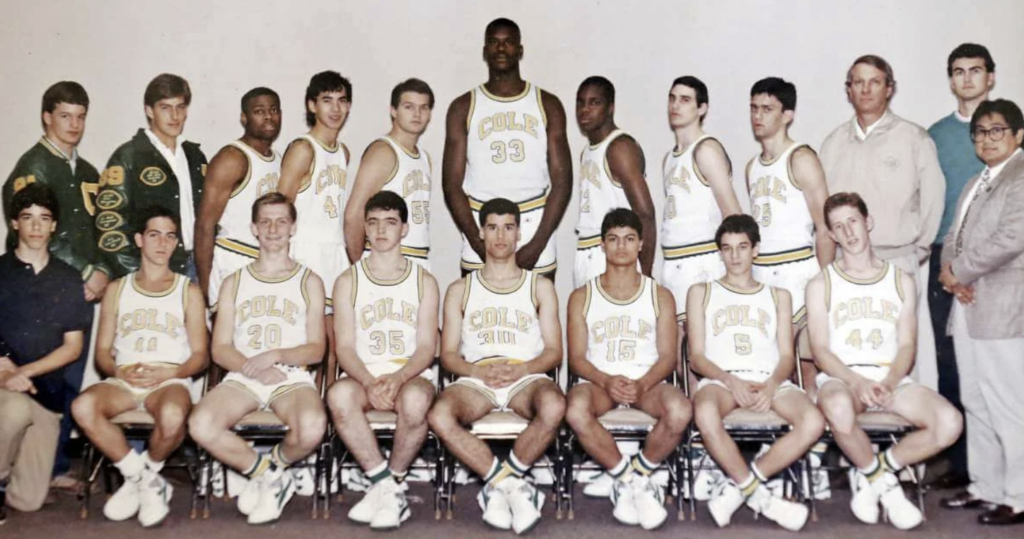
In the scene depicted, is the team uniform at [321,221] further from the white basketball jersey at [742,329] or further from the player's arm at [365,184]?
the white basketball jersey at [742,329]

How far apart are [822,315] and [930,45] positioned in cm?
234

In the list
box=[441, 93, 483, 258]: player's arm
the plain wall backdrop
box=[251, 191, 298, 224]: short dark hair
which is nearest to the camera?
box=[251, 191, 298, 224]: short dark hair

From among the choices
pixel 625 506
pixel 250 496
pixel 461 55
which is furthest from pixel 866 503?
pixel 461 55

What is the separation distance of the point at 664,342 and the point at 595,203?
95 cm

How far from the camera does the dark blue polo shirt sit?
5020mm

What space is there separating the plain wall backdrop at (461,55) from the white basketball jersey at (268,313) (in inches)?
63.5

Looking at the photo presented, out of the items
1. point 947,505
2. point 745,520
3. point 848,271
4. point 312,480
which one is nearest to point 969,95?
point 848,271

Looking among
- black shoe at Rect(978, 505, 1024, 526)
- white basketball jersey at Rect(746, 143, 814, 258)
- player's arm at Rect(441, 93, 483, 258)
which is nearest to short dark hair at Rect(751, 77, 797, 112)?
white basketball jersey at Rect(746, 143, 814, 258)

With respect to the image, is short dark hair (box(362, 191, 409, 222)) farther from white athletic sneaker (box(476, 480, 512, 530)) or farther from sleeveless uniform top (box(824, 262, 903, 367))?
sleeveless uniform top (box(824, 262, 903, 367))

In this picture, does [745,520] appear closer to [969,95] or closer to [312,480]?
[312,480]

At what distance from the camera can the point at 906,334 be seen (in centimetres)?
476

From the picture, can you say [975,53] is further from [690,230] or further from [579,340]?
[579,340]

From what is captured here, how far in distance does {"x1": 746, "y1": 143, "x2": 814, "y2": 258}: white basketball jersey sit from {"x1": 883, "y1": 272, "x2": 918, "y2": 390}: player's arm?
58 centimetres

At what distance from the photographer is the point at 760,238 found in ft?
17.2
